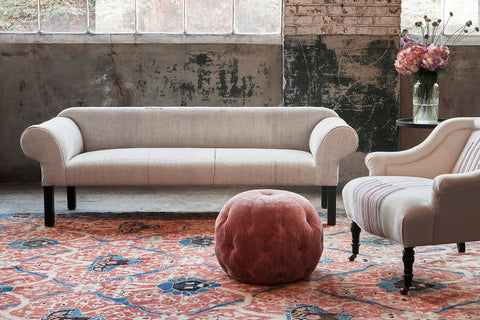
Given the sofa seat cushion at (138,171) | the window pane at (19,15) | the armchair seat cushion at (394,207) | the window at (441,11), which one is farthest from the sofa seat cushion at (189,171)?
the window at (441,11)

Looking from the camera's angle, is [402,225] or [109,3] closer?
[402,225]

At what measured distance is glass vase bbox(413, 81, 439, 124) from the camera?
476 centimetres

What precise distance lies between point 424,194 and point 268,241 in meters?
0.84

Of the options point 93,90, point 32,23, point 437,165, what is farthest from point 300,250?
point 32,23

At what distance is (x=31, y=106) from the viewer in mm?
5992

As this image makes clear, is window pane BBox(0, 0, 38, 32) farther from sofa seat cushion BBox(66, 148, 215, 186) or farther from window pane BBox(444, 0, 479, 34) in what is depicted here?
window pane BBox(444, 0, 479, 34)

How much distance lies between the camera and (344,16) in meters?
5.62

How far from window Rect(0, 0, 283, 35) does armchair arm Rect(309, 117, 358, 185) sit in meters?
2.07

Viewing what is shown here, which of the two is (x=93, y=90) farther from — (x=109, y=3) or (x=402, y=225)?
(x=402, y=225)

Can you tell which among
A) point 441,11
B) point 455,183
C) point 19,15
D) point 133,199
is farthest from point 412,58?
point 19,15

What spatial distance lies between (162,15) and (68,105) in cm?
133

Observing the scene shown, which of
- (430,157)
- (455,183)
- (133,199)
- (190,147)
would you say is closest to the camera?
(455,183)

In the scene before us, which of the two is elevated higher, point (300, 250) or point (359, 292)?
point (300, 250)

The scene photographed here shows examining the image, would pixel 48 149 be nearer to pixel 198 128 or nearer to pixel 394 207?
pixel 198 128
